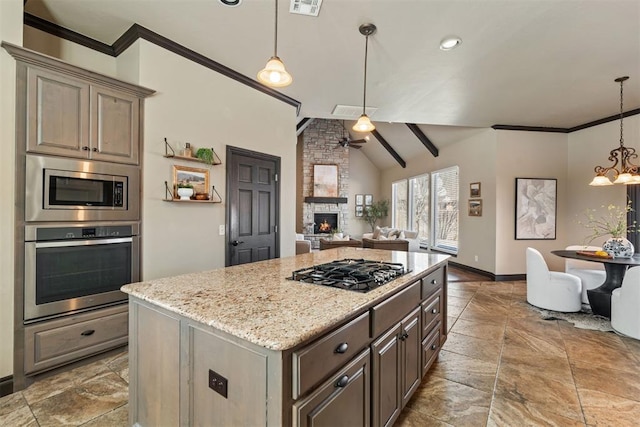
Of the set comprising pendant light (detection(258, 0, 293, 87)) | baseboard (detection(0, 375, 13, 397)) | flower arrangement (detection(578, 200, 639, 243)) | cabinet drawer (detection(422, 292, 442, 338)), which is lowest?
baseboard (detection(0, 375, 13, 397))

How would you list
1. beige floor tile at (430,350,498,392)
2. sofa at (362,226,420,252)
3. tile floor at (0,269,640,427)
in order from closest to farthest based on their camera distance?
tile floor at (0,269,640,427) → beige floor tile at (430,350,498,392) → sofa at (362,226,420,252)

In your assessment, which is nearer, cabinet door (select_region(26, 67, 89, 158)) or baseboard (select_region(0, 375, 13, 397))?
baseboard (select_region(0, 375, 13, 397))

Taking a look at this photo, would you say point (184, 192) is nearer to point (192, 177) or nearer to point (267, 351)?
point (192, 177)

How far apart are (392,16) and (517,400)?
125 inches

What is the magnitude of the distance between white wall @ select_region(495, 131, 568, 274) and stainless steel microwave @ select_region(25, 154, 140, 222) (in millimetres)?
5996

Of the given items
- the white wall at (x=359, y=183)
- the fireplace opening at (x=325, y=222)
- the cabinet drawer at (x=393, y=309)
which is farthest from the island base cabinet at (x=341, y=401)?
the white wall at (x=359, y=183)

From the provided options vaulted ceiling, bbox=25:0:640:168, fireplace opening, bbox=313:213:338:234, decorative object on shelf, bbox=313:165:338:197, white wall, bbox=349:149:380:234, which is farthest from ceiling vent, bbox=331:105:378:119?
white wall, bbox=349:149:380:234

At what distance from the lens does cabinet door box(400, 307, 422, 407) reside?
1791 mm

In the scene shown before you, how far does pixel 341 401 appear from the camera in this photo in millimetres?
1225

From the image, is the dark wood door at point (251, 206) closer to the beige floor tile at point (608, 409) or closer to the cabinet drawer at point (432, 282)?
the cabinet drawer at point (432, 282)

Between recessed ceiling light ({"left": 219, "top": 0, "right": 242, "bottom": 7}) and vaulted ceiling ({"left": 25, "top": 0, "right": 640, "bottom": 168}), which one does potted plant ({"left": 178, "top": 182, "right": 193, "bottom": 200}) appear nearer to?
vaulted ceiling ({"left": 25, "top": 0, "right": 640, "bottom": 168})

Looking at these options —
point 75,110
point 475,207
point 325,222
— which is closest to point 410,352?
point 75,110

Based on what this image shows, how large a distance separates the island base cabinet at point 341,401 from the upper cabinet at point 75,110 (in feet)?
8.57

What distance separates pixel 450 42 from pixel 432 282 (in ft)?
7.67
